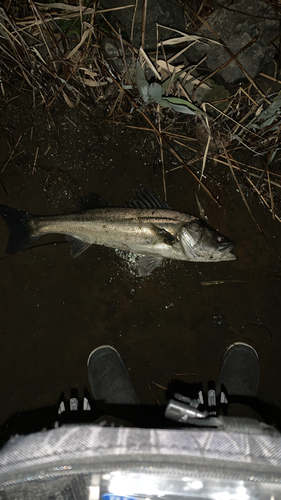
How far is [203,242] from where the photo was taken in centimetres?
327

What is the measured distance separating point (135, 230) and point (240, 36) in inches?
98.1

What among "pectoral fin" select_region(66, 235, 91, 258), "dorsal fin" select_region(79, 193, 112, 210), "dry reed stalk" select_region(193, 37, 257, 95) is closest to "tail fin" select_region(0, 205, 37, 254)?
"pectoral fin" select_region(66, 235, 91, 258)

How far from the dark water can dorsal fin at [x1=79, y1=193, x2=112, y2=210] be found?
0.22 meters

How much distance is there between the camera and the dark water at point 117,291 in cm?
366

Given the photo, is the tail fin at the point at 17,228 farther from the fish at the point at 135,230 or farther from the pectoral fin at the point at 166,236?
the pectoral fin at the point at 166,236

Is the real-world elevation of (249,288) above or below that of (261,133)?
below

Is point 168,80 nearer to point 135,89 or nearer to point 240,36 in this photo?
point 135,89

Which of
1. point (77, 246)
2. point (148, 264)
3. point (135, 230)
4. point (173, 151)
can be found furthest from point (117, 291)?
point (173, 151)

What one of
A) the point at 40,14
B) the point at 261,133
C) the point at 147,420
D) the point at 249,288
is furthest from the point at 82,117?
the point at 147,420

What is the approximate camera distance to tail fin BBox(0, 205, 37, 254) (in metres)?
3.51

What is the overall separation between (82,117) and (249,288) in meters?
3.18

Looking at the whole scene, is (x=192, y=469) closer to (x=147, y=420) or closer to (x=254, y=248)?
(x=147, y=420)

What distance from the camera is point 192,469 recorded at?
5.25 ft

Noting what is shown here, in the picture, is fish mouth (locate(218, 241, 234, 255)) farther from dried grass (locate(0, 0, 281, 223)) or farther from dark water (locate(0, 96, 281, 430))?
dried grass (locate(0, 0, 281, 223))
